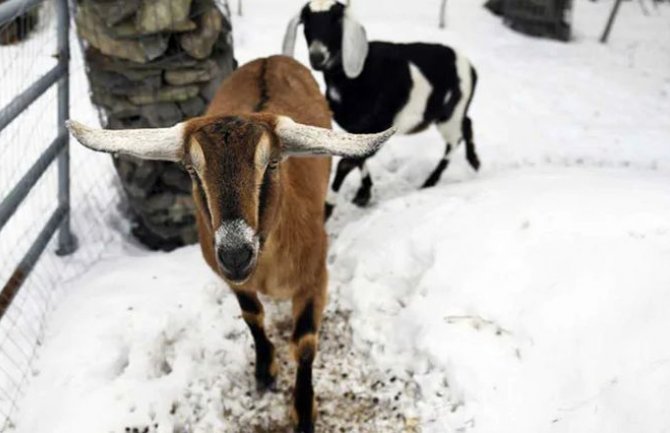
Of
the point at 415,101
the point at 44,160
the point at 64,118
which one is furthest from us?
the point at 415,101

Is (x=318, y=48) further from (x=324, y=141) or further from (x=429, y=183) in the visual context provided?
(x=324, y=141)

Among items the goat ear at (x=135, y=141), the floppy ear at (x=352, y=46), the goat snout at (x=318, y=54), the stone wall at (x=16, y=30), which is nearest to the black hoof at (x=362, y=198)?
the floppy ear at (x=352, y=46)

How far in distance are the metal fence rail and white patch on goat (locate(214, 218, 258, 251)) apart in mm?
1567

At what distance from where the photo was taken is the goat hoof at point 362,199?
5.29 m

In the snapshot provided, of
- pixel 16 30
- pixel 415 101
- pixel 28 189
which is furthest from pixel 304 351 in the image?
pixel 16 30

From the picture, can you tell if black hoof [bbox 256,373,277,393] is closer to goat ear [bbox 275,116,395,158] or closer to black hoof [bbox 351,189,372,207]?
goat ear [bbox 275,116,395,158]

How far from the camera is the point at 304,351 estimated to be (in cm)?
299

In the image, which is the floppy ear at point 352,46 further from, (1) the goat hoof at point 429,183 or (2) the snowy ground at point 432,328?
(1) the goat hoof at point 429,183

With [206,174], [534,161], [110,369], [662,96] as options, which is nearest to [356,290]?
[110,369]

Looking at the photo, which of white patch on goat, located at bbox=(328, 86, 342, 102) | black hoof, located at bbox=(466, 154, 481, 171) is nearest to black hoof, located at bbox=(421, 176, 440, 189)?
black hoof, located at bbox=(466, 154, 481, 171)

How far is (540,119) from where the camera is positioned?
22.9 feet

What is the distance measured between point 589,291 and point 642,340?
1.42ft

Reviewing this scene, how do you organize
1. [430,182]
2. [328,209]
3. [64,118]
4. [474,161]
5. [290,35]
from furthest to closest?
[474,161]
[430,182]
[328,209]
[290,35]
[64,118]

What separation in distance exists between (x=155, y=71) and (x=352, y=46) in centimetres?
151
